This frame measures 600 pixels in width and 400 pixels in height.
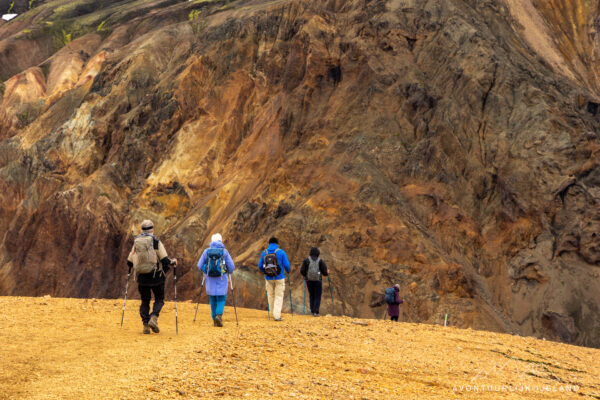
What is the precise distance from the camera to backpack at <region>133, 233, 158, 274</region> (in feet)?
29.4

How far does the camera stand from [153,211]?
31391mm

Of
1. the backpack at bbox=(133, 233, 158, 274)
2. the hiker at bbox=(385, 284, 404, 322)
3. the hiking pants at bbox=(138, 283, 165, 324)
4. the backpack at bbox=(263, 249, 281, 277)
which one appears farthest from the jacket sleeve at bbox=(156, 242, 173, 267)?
the hiker at bbox=(385, 284, 404, 322)

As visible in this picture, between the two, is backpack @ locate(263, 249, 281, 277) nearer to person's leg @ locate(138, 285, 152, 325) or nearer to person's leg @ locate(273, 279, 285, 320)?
person's leg @ locate(273, 279, 285, 320)

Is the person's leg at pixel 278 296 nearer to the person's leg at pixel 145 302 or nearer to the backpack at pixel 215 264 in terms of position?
A: the backpack at pixel 215 264

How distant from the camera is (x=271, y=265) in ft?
38.9

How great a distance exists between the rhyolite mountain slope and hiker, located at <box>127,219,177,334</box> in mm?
11523

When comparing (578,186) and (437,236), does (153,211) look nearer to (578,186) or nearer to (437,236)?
(437,236)

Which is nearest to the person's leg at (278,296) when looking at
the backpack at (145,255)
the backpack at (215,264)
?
the backpack at (215,264)

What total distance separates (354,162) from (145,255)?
1671cm

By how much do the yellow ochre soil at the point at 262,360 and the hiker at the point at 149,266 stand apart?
361 millimetres

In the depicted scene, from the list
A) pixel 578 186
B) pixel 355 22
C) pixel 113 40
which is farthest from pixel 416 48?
pixel 113 40

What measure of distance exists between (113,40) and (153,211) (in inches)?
1144

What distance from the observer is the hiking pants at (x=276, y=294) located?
37.9ft

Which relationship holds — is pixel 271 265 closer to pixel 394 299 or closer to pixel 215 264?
pixel 215 264
